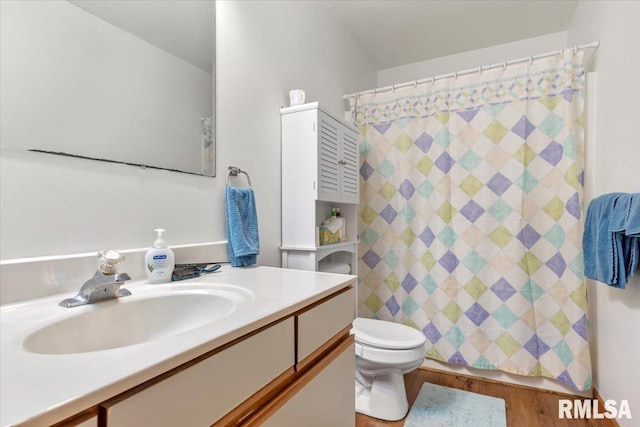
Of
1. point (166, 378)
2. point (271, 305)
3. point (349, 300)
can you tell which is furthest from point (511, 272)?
point (166, 378)

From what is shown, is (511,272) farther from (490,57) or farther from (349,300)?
(490,57)

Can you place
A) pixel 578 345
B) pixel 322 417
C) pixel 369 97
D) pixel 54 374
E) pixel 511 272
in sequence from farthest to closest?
pixel 369 97 → pixel 511 272 → pixel 578 345 → pixel 322 417 → pixel 54 374

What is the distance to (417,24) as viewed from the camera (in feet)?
7.58

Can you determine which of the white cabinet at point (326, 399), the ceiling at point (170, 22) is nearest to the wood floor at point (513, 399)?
the white cabinet at point (326, 399)

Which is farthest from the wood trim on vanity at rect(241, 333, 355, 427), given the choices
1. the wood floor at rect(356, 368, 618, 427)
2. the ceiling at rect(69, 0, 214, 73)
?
the ceiling at rect(69, 0, 214, 73)

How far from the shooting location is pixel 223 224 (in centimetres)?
132

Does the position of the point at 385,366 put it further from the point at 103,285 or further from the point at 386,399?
the point at 103,285

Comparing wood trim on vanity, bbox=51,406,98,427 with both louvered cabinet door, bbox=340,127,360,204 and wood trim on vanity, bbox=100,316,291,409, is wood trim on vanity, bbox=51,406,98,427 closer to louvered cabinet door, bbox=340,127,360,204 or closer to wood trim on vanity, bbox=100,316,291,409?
wood trim on vanity, bbox=100,316,291,409

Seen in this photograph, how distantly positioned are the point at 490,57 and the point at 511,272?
1.81 meters

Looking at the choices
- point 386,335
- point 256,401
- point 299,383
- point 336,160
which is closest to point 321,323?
point 299,383

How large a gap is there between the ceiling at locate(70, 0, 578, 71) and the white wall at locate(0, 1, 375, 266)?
4.0 inches

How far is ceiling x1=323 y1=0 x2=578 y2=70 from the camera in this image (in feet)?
6.90

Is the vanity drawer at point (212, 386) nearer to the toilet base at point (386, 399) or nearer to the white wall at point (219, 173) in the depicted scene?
the white wall at point (219, 173)

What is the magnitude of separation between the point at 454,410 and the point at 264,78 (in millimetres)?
1973
